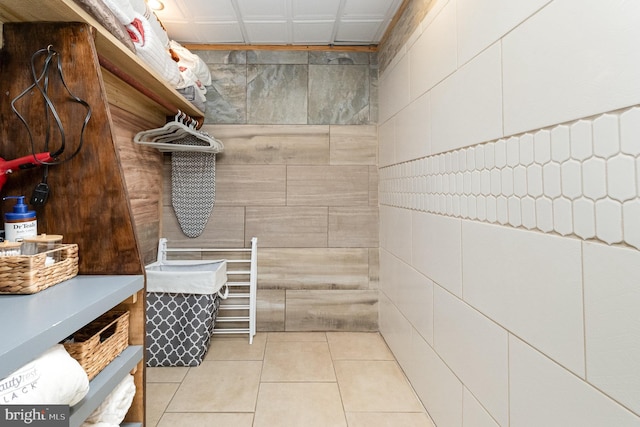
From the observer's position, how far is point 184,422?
59.3 inches

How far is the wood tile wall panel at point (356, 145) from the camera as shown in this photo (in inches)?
98.2

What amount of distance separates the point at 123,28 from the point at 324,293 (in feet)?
6.38

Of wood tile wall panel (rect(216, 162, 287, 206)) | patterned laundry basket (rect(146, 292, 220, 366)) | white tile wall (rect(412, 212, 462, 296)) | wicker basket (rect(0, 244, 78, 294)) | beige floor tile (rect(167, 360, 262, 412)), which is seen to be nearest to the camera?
wicker basket (rect(0, 244, 78, 294))

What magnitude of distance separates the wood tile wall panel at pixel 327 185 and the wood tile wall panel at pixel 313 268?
365 mm

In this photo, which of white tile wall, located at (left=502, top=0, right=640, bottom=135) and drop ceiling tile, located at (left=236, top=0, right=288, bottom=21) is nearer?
white tile wall, located at (left=502, top=0, right=640, bottom=135)

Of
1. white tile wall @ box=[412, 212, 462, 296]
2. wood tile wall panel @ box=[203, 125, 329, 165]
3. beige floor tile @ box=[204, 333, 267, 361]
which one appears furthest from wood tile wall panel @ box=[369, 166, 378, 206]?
beige floor tile @ box=[204, 333, 267, 361]

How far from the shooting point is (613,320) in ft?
2.14

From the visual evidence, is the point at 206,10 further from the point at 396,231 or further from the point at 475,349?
the point at 475,349

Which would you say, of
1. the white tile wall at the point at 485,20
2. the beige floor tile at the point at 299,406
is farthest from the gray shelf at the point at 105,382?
the white tile wall at the point at 485,20

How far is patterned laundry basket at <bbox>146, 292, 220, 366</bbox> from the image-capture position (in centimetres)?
199

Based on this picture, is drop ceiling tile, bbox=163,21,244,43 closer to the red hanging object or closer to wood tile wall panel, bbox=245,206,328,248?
wood tile wall panel, bbox=245,206,328,248

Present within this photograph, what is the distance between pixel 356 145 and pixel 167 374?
6.32ft

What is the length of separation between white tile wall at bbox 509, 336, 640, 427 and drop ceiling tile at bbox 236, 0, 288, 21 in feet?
6.58

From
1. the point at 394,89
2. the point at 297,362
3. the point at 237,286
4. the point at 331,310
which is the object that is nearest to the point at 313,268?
the point at 331,310
